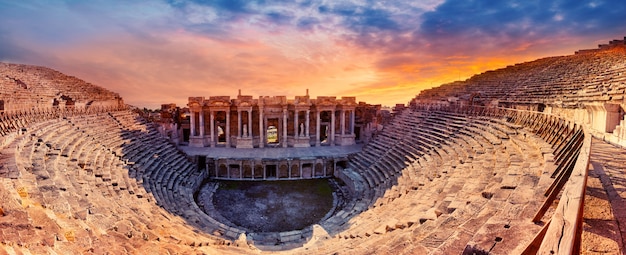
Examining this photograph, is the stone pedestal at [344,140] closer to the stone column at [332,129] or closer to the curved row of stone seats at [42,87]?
the stone column at [332,129]

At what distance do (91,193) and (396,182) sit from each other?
13.8m

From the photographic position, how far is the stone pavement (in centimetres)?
2632

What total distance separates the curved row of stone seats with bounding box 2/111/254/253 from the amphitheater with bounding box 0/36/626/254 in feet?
0.21

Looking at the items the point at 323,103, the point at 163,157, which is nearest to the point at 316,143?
the point at 323,103

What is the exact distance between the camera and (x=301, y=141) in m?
31.2

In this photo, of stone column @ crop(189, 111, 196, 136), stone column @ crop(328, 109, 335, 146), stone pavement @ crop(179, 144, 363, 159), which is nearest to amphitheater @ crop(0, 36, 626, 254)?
stone pavement @ crop(179, 144, 363, 159)

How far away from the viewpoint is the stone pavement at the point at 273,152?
86.4 feet

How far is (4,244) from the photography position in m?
4.61

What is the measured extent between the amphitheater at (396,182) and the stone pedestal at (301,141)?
583 cm

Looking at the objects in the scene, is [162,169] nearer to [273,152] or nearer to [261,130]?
[273,152]

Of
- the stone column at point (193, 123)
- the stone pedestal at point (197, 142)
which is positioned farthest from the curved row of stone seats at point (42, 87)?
the stone pedestal at point (197, 142)

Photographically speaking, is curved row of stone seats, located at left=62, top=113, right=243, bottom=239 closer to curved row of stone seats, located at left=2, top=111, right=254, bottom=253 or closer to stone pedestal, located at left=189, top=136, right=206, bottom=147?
curved row of stone seats, located at left=2, top=111, right=254, bottom=253

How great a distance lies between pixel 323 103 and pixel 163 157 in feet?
51.1

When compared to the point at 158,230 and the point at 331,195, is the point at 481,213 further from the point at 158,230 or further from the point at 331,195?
the point at 331,195
